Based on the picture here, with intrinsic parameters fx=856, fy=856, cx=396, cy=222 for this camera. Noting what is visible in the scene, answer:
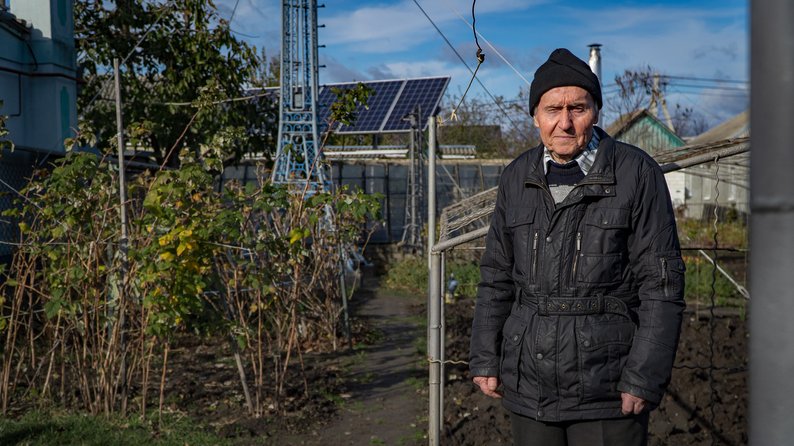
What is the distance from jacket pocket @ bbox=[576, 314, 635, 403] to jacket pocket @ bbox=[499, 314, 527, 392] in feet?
0.70

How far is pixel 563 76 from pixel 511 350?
91cm

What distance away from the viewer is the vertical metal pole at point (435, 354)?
15.4 ft

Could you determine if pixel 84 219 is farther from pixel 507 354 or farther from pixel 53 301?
pixel 507 354

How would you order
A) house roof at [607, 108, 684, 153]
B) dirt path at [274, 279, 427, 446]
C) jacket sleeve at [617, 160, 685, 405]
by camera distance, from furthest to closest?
house roof at [607, 108, 684, 153]
dirt path at [274, 279, 427, 446]
jacket sleeve at [617, 160, 685, 405]

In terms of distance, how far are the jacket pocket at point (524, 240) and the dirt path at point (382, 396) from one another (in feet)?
9.05

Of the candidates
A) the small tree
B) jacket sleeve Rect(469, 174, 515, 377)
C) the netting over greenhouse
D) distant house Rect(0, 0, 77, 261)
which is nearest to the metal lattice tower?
the small tree

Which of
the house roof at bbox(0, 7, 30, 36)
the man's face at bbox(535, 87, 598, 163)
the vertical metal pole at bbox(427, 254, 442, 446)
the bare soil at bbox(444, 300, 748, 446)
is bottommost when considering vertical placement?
the bare soil at bbox(444, 300, 748, 446)

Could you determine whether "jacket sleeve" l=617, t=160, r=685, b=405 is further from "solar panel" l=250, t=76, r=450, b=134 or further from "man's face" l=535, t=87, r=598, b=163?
"solar panel" l=250, t=76, r=450, b=134

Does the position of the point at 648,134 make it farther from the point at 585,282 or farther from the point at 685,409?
the point at 585,282

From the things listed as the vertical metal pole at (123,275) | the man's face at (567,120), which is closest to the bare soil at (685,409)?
the man's face at (567,120)

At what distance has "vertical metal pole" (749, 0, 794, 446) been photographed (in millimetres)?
1019

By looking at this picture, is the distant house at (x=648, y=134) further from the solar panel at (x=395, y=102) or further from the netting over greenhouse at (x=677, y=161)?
the netting over greenhouse at (x=677, y=161)

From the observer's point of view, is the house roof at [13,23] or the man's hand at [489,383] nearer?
the man's hand at [489,383]

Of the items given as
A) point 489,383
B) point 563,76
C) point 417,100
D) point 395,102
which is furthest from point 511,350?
point 395,102
